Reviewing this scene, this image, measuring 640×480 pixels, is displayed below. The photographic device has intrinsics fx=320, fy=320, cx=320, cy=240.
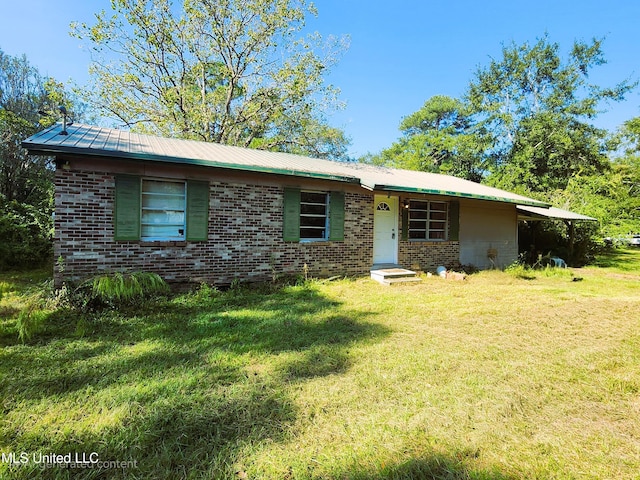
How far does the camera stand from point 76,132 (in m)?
7.15

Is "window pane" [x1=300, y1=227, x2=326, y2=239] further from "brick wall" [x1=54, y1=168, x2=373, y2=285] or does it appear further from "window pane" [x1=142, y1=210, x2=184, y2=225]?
"window pane" [x1=142, y1=210, x2=184, y2=225]

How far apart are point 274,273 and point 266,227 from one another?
45.9 inches

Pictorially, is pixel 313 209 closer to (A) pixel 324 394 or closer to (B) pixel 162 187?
(B) pixel 162 187

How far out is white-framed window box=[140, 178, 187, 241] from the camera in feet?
22.3

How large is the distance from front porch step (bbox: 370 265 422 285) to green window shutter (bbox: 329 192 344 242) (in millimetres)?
1452

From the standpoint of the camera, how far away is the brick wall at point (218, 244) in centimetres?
611

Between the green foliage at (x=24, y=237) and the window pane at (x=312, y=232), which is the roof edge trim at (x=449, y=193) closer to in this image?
the window pane at (x=312, y=232)

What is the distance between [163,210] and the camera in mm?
6949

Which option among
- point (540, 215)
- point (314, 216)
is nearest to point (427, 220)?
point (314, 216)

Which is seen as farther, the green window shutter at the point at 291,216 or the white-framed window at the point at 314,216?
the white-framed window at the point at 314,216

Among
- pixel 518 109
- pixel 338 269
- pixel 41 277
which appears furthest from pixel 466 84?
pixel 41 277

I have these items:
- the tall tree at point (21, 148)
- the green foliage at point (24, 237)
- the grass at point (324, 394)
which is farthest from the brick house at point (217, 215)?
the tall tree at point (21, 148)

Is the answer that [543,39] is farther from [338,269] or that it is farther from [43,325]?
[43,325]

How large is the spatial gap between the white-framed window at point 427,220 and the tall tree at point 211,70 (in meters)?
9.57
